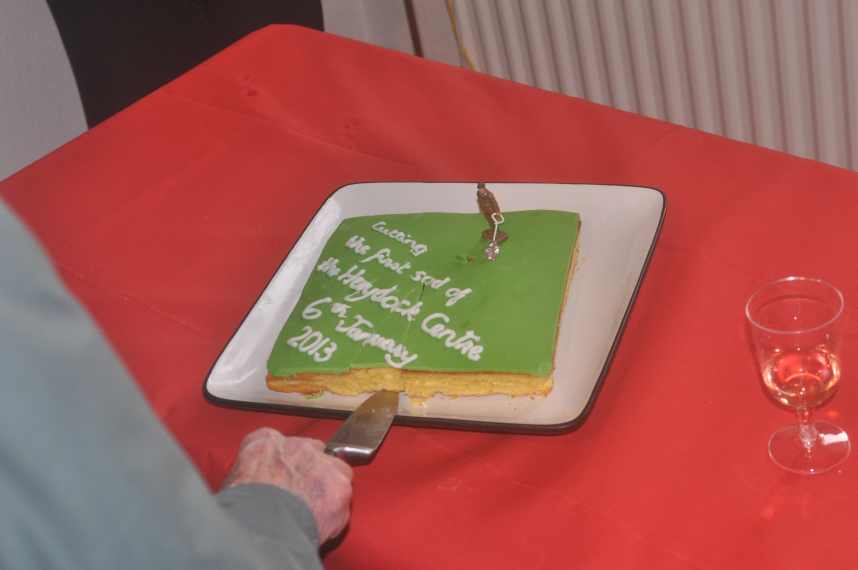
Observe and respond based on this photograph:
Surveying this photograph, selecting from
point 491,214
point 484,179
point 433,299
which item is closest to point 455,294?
point 433,299

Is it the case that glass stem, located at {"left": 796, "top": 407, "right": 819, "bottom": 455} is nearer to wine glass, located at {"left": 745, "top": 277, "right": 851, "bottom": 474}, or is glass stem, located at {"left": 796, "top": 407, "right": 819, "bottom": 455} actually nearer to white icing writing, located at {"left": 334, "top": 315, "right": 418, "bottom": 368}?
wine glass, located at {"left": 745, "top": 277, "right": 851, "bottom": 474}

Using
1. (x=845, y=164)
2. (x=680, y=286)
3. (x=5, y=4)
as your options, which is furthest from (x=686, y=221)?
(x=5, y=4)

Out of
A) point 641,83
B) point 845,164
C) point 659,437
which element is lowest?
point 845,164

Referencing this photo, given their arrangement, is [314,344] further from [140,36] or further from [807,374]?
[140,36]

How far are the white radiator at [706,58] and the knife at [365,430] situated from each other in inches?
59.0

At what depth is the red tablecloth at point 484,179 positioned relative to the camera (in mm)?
884

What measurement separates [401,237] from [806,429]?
1.68ft

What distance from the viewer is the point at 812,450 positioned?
894mm

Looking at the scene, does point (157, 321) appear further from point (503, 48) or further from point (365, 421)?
point (503, 48)

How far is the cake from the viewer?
102 cm

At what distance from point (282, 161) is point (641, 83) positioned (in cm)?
121

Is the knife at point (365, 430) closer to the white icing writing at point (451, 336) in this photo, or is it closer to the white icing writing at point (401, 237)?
the white icing writing at point (451, 336)

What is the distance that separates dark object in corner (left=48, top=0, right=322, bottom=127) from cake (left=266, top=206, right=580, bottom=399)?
4.11 ft

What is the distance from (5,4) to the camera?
270 centimetres
